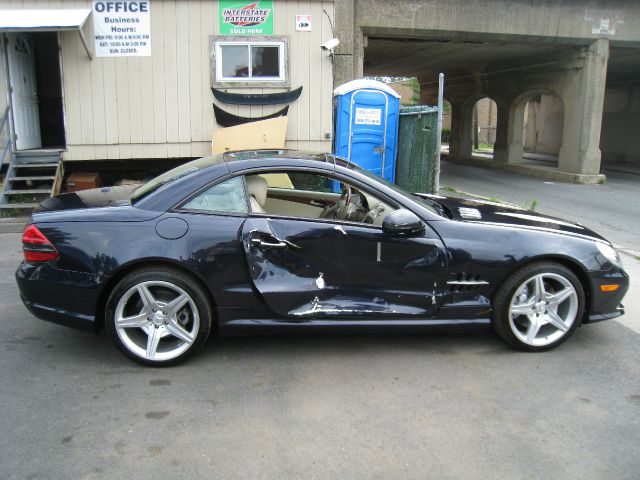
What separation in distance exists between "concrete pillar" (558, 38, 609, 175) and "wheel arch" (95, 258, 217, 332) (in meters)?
14.0

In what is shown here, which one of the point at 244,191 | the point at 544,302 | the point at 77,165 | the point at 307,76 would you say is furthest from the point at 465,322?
the point at 77,165

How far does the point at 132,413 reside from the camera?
11.1ft

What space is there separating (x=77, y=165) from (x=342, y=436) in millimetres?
9392

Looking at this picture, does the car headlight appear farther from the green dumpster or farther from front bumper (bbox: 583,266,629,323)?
the green dumpster

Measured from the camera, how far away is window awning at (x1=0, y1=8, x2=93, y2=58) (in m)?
8.99

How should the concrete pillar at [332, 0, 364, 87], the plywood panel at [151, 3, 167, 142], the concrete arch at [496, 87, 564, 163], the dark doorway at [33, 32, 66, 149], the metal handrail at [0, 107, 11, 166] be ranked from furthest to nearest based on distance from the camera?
the concrete arch at [496, 87, 564, 163] < the dark doorway at [33, 32, 66, 149] < the concrete pillar at [332, 0, 364, 87] < the plywood panel at [151, 3, 167, 142] < the metal handrail at [0, 107, 11, 166]

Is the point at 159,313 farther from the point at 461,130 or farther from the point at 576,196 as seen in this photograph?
the point at 461,130

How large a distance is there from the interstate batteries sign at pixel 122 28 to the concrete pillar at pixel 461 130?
16634 mm

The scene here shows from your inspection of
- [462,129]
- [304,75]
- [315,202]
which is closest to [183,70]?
[304,75]

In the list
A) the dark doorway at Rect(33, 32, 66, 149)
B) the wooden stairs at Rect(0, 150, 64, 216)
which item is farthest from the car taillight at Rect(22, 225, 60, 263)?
the dark doorway at Rect(33, 32, 66, 149)

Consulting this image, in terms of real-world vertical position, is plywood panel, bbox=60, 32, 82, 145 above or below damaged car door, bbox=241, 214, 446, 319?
above

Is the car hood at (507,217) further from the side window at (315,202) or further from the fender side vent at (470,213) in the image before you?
the side window at (315,202)

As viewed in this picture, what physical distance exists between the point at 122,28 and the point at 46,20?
122 cm

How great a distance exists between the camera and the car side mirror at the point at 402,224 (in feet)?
13.0
